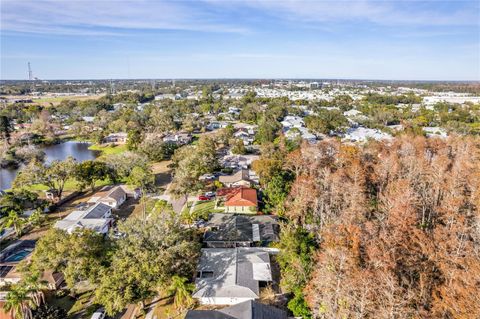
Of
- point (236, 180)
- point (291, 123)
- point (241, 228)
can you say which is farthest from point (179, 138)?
point (241, 228)

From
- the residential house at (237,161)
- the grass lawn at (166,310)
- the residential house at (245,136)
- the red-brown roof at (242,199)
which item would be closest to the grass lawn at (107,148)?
the residential house at (237,161)

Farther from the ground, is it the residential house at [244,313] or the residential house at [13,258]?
the residential house at [244,313]

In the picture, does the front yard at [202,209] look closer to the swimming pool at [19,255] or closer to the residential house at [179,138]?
the swimming pool at [19,255]

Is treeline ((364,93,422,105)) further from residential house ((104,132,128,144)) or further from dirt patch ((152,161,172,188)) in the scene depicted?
dirt patch ((152,161,172,188))

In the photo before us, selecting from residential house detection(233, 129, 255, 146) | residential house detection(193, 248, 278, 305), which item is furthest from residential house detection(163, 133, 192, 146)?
residential house detection(193, 248, 278, 305)

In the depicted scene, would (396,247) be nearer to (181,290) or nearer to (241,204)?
Answer: (181,290)

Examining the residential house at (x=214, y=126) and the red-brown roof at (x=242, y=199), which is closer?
the red-brown roof at (x=242, y=199)
